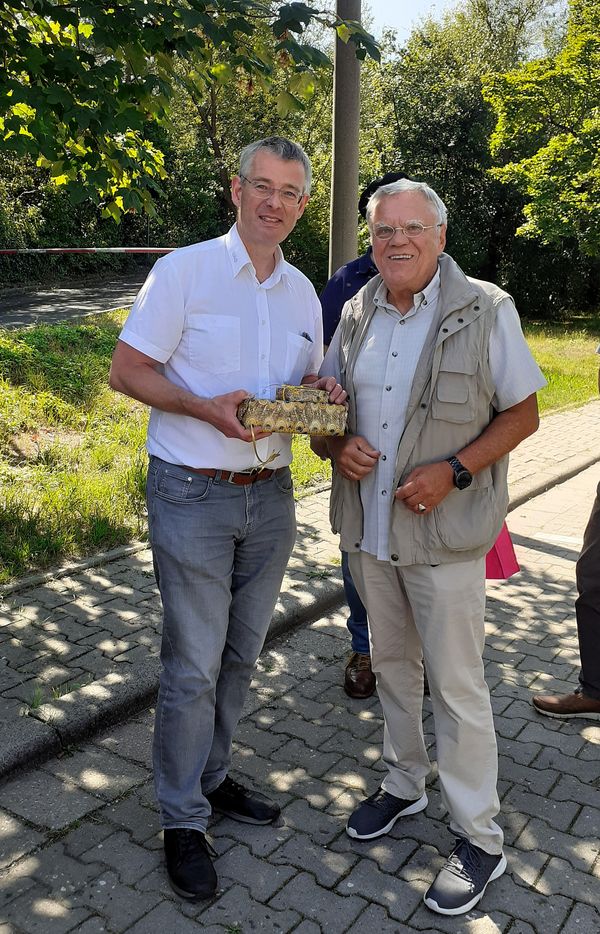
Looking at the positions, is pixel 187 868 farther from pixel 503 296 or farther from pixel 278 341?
pixel 503 296

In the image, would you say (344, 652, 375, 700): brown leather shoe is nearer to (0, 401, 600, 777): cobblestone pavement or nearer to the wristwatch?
(0, 401, 600, 777): cobblestone pavement

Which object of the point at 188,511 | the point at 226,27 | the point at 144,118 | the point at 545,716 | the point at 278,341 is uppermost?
the point at 226,27

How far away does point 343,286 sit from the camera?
4168 mm

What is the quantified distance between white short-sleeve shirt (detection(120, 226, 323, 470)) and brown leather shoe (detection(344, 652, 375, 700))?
5.55 feet

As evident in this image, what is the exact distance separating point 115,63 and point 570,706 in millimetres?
3980

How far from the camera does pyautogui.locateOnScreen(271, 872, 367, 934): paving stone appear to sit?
279 centimetres

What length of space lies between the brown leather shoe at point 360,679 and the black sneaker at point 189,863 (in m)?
1.42

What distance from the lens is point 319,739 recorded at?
3928 millimetres

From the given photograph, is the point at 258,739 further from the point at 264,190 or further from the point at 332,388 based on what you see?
the point at 264,190

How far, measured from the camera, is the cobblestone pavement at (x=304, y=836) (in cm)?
280

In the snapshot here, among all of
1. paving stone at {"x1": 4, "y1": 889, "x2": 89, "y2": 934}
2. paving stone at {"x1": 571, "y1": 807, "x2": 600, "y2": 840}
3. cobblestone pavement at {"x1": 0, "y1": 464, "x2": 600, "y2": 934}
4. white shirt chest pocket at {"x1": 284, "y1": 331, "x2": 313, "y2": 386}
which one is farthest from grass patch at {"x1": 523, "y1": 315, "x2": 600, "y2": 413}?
paving stone at {"x1": 4, "y1": 889, "x2": 89, "y2": 934}

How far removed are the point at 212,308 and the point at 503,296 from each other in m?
0.94

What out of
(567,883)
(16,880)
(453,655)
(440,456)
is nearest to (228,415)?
(440,456)

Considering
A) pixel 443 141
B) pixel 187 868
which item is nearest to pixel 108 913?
pixel 187 868
